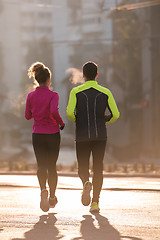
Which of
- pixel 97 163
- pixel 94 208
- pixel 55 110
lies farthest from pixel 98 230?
pixel 55 110

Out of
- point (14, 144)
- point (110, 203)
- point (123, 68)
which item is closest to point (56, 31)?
point (14, 144)

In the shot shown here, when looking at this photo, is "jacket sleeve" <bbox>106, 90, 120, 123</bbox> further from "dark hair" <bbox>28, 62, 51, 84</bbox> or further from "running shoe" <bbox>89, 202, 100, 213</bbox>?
"running shoe" <bbox>89, 202, 100, 213</bbox>

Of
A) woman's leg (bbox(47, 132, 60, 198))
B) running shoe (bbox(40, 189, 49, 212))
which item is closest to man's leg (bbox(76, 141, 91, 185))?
woman's leg (bbox(47, 132, 60, 198))

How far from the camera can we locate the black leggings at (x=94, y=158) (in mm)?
7570

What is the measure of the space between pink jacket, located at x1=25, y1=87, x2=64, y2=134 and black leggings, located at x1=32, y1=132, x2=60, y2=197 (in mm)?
67

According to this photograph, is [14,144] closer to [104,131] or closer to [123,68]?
[123,68]

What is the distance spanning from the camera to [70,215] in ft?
24.3

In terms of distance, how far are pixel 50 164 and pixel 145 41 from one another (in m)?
29.0

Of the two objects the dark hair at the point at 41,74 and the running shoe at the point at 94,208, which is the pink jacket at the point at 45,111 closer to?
the dark hair at the point at 41,74

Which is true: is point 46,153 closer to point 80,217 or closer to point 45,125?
point 45,125

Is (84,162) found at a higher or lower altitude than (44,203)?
higher

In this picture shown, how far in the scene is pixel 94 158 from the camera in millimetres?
7637

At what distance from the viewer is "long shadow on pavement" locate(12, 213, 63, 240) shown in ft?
19.5

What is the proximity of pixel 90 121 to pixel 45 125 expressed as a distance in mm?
→ 496
